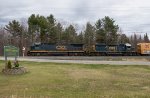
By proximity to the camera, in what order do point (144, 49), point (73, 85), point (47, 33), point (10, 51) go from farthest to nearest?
point (47, 33) < point (144, 49) < point (10, 51) < point (73, 85)

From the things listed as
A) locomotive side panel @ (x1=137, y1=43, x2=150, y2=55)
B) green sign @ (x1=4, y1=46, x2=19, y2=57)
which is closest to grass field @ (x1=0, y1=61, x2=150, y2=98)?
green sign @ (x1=4, y1=46, x2=19, y2=57)

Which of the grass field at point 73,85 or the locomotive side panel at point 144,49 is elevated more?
the locomotive side panel at point 144,49

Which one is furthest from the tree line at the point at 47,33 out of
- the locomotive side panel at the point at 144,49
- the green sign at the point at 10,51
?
the green sign at the point at 10,51

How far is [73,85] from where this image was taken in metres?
19.8

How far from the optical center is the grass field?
16.1 m

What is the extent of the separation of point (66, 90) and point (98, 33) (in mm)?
84810

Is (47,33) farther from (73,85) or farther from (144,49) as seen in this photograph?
(73,85)

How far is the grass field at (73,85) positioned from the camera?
16105 mm

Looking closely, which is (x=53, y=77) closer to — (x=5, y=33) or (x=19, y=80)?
(x=19, y=80)

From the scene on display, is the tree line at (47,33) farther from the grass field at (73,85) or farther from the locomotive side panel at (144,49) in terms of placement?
the grass field at (73,85)

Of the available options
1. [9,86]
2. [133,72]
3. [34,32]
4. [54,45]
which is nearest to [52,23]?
[34,32]

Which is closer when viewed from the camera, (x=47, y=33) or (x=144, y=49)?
(x=144, y=49)

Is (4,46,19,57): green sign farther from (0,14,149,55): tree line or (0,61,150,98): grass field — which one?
(0,14,149,55): tree line

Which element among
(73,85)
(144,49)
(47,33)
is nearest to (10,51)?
(73,85)
